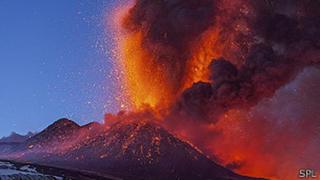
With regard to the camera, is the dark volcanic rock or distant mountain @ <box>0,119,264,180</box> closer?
the dark volcanic rock

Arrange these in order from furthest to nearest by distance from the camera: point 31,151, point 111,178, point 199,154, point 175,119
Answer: point 31,151 < point 175,119 < point 199,154 < point 111,178

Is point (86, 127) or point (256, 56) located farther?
point (86, 127)

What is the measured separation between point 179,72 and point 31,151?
25718mm

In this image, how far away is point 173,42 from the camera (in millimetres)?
79562

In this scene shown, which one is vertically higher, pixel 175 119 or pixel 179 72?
pixel 179 72

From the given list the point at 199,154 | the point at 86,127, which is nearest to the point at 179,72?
the point at 199,154

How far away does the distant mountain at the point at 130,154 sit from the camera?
6738 centimetres

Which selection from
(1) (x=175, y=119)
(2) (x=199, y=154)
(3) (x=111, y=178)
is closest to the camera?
(3) (x=111, y=178)

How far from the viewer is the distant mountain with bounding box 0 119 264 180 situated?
221 feet

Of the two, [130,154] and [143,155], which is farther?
[130,154]

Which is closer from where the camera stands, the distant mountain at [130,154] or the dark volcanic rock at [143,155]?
the dark volcanic rock at [143,155]

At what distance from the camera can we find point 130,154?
7250cm

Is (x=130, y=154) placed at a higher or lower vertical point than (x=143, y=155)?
higher

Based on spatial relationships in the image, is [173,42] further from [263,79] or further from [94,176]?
[94,176]
